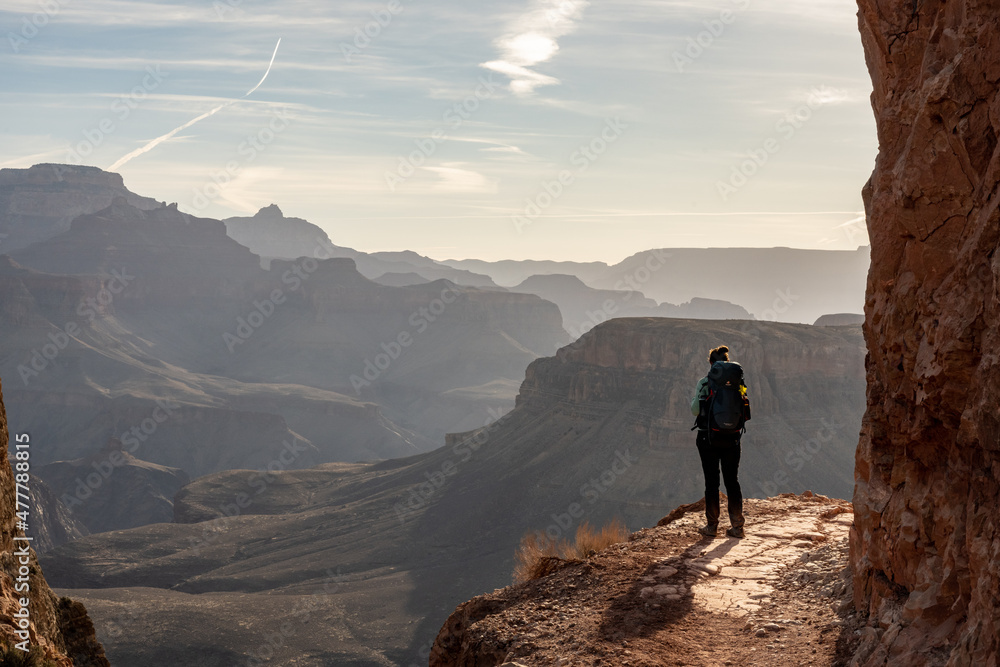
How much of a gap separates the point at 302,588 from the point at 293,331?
4660 inches

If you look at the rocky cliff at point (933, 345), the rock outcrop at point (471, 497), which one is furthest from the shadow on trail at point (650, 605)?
the rock outcrop at point (471, 497)

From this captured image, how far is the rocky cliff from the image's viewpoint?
440 cm

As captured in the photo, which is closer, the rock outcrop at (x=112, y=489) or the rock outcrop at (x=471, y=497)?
the rock outcrop at (x=471, y=497)

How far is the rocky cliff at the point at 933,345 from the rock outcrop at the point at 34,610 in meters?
6.51

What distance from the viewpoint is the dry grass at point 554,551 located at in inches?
370

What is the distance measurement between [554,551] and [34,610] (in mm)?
5709

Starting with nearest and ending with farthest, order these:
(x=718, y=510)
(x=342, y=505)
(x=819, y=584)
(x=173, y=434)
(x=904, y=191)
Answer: (x=904, y=191) < (x=819, y=584) < (x=718, y=510) < (x=342, y=505) < (x=173, y=434)

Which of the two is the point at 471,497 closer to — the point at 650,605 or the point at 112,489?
the point at 112,489

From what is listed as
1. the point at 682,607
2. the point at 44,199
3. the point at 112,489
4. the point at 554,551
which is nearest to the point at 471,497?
the point at 554,551

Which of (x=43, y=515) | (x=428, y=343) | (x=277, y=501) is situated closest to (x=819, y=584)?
(x=277, y=501)

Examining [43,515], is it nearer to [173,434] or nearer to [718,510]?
[173,434]

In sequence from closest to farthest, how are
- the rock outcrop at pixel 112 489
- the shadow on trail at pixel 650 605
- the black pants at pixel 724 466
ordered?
1. the shadow on trail at pixel 650 605
2. the black pants at pixel 724 466
3. the rock outcrop at pixel 112 489

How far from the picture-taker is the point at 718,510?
30.9ft

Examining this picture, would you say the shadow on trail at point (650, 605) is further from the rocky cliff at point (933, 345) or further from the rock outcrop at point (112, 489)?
the rock outcrop at point (112, 489)
